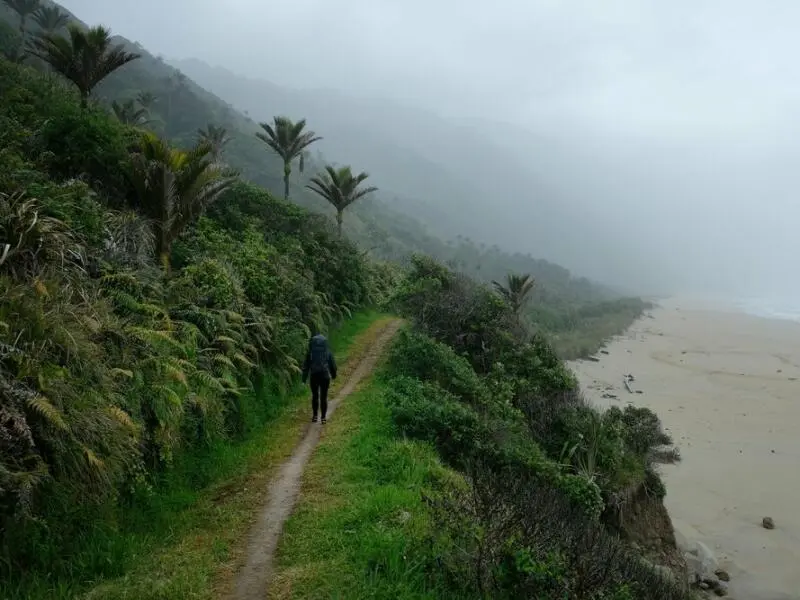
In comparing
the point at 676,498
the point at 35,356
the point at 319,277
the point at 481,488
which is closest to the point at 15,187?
the point at 35,356

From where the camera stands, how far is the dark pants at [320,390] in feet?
32.6

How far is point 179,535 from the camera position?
6.00m

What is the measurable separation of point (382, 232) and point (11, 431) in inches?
4194

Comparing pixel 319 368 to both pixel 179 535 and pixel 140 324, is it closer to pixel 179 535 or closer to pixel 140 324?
pixel 140 324

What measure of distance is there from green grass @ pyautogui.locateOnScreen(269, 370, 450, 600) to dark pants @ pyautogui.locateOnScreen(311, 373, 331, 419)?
885mm

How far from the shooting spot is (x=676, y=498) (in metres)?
19.9

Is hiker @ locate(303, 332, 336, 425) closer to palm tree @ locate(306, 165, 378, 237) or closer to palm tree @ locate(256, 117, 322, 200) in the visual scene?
palm tree @ locate(306, 165, 378, 237)

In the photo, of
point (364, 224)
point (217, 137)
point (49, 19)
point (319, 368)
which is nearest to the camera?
point (319, 368)

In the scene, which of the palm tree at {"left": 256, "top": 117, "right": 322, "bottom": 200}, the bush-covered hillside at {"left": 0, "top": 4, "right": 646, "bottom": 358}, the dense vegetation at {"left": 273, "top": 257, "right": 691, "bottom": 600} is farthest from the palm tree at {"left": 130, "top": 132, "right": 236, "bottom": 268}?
the bush-covered hillside at {"left": 0, "top": 4, "right": 646, "bottom": 358}

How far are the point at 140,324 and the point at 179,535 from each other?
3.34 meters

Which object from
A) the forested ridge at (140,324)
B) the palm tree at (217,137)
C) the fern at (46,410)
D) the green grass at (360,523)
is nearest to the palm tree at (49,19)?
the palm tree at (217,137)

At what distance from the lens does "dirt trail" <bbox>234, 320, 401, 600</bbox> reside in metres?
5.18

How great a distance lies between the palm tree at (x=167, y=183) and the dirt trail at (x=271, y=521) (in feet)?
16.2

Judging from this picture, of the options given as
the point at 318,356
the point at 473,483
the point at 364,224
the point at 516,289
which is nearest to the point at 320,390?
the point at 318,356
